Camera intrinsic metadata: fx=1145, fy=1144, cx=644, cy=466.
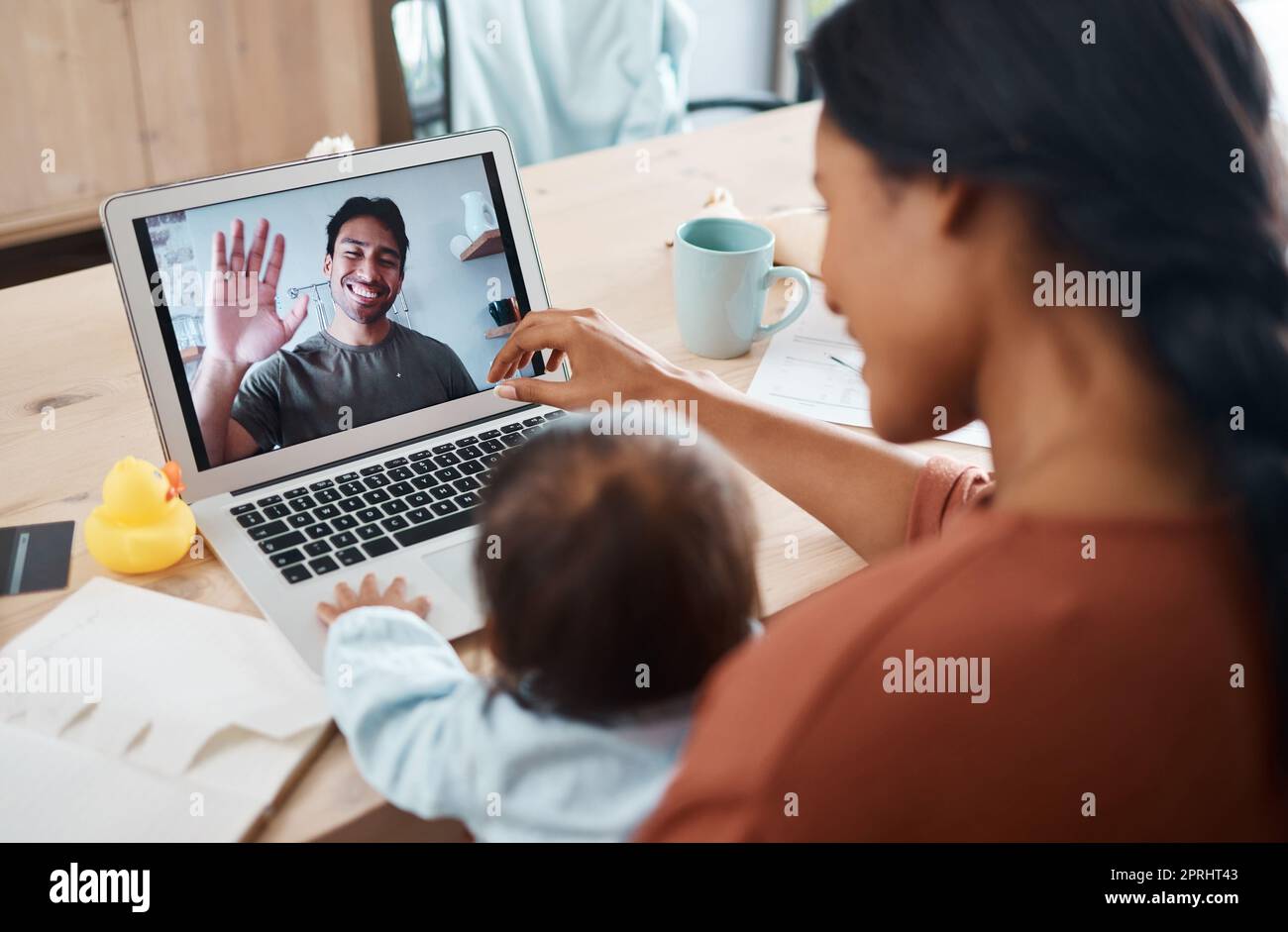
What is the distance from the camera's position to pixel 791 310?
4.09 ft

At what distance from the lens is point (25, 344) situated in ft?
4.01

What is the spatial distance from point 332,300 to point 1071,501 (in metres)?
0.67

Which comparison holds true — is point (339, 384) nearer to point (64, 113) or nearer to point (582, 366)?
point (582, 366)

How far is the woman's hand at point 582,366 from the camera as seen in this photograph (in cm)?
108

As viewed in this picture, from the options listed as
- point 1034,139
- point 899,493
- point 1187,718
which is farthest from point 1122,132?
point 899,493

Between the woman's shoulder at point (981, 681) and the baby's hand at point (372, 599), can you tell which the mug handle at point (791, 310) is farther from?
the woman's shoulder at point (981, 681)

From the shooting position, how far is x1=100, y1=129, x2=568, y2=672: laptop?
917 mm

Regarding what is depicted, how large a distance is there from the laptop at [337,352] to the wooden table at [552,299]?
0.24 feet

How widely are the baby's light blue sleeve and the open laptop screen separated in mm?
267

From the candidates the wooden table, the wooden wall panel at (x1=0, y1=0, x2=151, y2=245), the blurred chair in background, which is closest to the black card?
the wooden table

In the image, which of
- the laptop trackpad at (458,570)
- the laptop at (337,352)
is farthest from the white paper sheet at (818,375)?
the laptop trackpad at (458,570)

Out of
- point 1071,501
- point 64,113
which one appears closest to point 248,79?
point 64,113

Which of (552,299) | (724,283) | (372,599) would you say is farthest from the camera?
(552,299)
